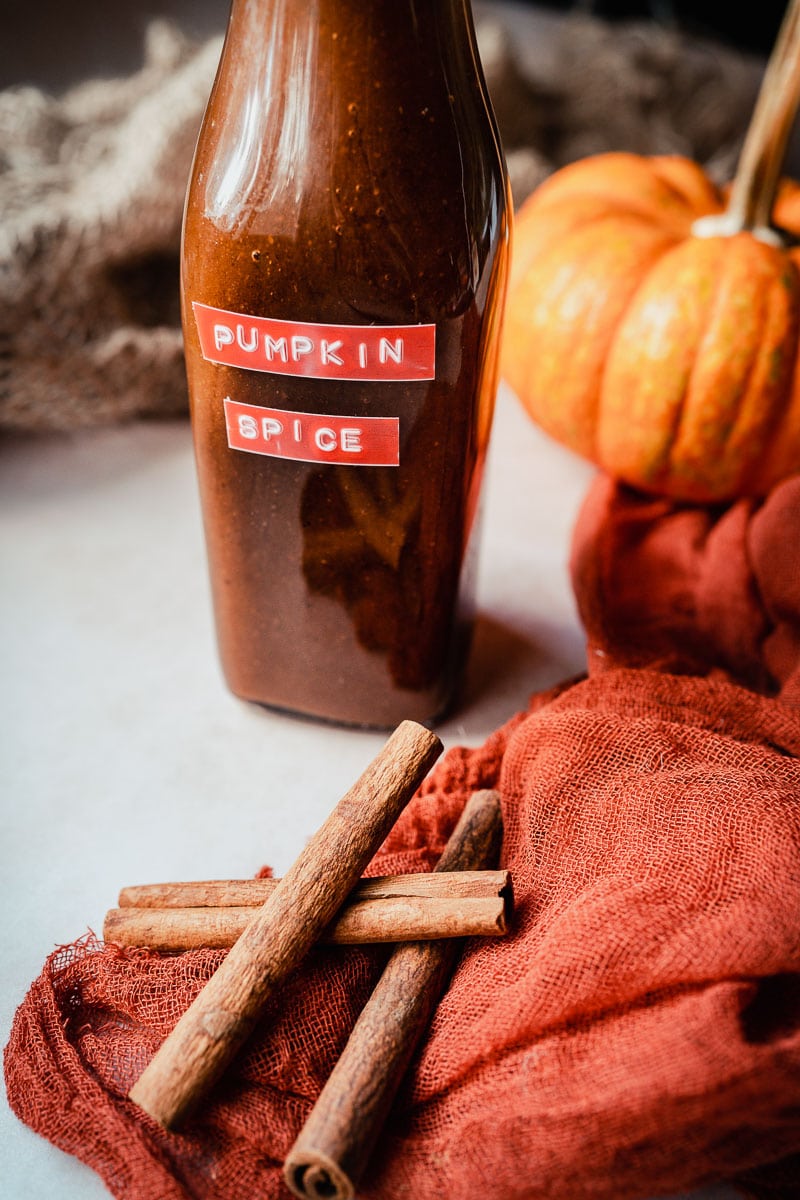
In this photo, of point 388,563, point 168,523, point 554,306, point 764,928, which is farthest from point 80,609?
point 764,928

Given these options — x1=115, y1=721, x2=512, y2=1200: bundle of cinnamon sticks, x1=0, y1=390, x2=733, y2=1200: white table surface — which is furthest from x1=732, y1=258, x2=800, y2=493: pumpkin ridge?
x1=115, y1=721, x2=512, y2=1200: bundle of cinnamon sticks

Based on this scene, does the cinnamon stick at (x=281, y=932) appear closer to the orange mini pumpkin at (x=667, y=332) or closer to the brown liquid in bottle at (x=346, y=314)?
the brown liquid in bottle at (x=346, y=314)

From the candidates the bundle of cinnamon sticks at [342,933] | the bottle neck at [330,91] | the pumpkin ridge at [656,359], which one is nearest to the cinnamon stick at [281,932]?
the bundle of cinnamon sticks at [342,933]

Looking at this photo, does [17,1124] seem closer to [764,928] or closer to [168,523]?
[764,928]

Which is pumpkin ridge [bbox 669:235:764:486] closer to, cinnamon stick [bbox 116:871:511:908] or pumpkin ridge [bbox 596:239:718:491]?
pumpkin ridge [bbox 596:239:718:491]

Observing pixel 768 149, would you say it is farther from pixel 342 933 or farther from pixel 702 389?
pixel 342 933

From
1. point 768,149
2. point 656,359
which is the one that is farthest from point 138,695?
point 768,149
